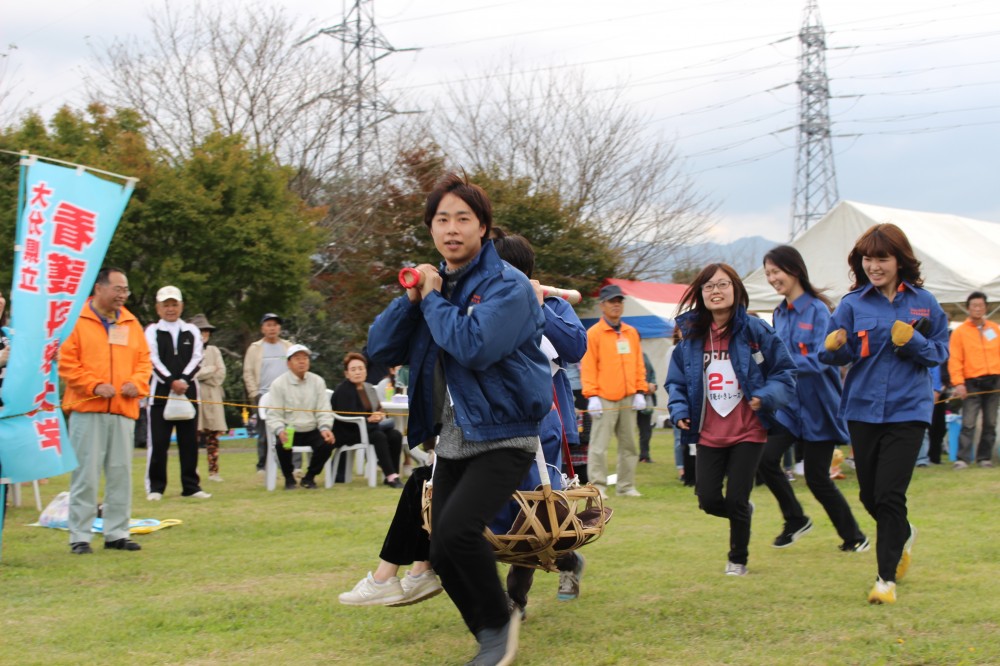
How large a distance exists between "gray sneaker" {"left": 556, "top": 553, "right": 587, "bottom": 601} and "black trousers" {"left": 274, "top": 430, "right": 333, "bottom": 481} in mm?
6647

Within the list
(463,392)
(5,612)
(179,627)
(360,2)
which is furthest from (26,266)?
(360,2)

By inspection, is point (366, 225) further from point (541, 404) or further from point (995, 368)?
point (541, 404)

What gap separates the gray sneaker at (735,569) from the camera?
623 cm

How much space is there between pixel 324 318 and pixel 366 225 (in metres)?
3.20

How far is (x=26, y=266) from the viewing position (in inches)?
262

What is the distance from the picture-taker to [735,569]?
625 cm

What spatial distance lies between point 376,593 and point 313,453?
7.22 metres

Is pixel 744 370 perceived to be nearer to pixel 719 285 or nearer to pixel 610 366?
pixel 719 285

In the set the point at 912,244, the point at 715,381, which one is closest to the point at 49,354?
the point at 715,381

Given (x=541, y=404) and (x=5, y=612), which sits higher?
(x=541, y=404)

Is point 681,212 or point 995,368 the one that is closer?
point 995,368

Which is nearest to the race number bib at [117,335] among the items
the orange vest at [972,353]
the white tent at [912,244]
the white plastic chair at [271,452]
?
the white plastic chair at [271,452]

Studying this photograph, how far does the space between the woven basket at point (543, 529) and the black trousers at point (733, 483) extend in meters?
1.78

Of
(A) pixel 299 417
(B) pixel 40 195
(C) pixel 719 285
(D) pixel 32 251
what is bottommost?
(A) pixel 299 417
